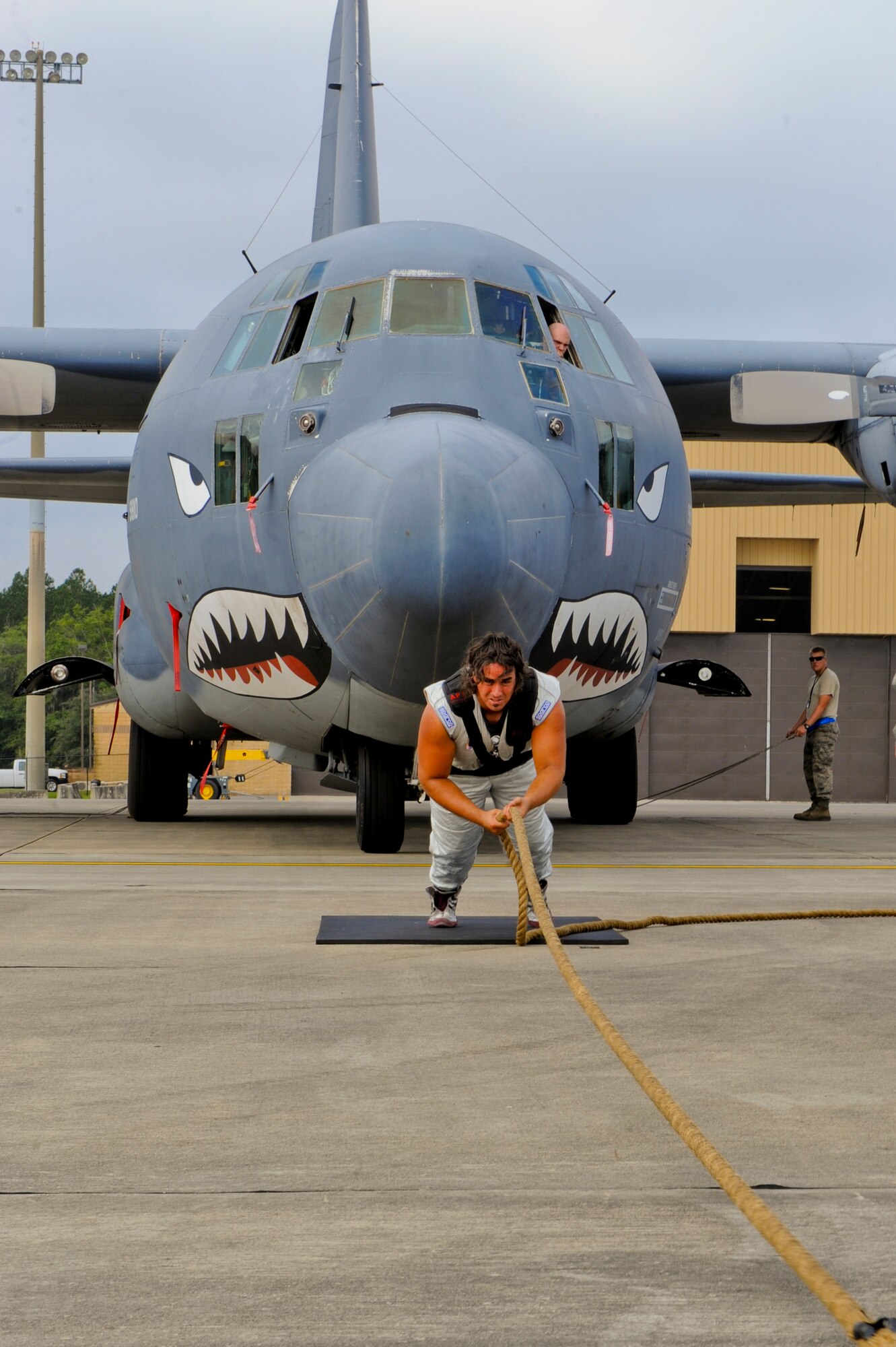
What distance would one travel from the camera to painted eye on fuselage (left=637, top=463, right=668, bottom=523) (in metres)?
9.38

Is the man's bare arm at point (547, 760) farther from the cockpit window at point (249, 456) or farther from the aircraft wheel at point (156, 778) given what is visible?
the aircraft wheel at point (156, 778)

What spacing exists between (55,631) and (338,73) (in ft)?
296

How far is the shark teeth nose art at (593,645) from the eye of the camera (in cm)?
871

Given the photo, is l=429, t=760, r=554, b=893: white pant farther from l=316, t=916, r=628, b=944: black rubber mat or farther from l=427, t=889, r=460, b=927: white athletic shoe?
l=316, t=916, r=628, b=944: black rubber mat

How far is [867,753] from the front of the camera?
31.3 m

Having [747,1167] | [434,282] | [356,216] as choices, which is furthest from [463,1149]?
[356,216]

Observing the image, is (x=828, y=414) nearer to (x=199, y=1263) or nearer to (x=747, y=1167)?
(x=747, y=1167)

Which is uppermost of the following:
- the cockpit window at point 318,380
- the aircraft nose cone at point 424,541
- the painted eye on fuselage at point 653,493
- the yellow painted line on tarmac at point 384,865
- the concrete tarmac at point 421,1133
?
the cockpit window at point 318,380

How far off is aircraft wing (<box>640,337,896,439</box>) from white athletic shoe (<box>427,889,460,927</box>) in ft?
27.1

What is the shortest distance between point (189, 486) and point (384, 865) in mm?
2715

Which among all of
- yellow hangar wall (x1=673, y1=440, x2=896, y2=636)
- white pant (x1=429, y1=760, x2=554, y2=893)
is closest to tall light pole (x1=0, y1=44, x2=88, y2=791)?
yellow hangar wall (x1=673, y1=440, x2=896, y2=636)

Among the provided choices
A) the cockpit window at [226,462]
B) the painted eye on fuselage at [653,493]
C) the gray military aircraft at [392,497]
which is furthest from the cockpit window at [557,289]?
the cockpit window at [226,462]

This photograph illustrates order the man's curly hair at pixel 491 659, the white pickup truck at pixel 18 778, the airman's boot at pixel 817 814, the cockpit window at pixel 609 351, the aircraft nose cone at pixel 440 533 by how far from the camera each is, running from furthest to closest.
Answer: the white pickup truck at pixel 18 778
the airman's boot at pixel 817 814
the cockpit window at pixel 609 351
the aircraft nose cone at pixel 440 533
the man's curly hair at pixel 491 659

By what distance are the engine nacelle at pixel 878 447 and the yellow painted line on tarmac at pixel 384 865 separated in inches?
147
